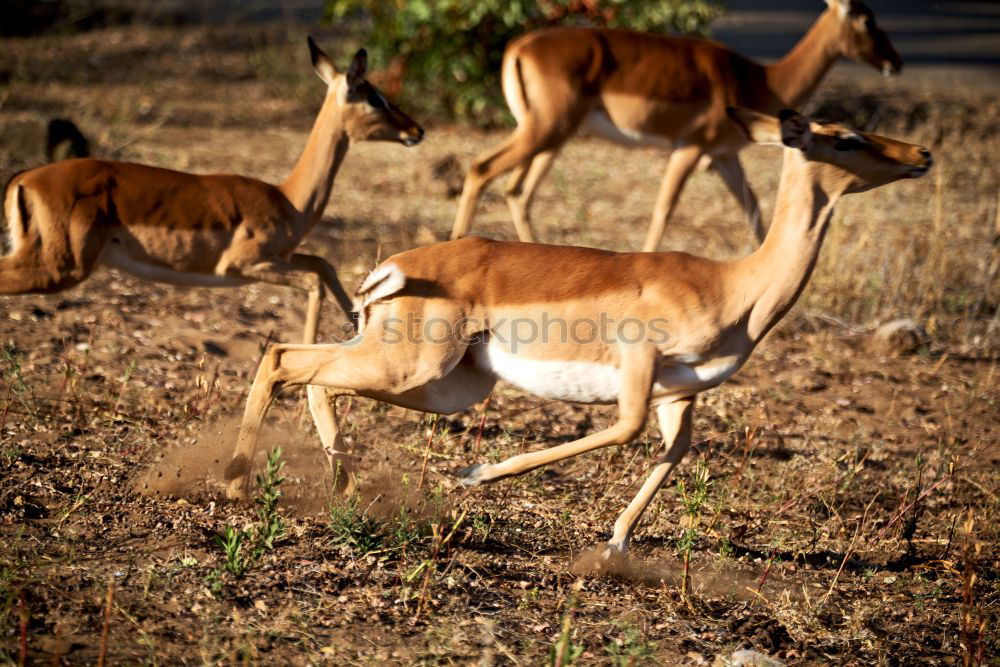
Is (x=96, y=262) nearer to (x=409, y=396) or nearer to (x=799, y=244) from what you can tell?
(x=409, y=396)

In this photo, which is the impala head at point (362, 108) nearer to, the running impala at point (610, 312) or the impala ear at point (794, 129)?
the running impala at point (610, 312)

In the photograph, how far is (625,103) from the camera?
23.5 ft

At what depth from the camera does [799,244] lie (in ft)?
13.0

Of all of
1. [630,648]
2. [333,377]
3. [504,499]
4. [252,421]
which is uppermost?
[333,377]

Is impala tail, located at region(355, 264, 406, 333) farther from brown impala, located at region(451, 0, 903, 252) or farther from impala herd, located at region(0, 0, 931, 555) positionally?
brown impala, located at region(451, 0, 903, 252)

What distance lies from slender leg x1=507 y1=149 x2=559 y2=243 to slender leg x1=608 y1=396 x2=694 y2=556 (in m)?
3.31

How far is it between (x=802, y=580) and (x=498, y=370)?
4.37ft

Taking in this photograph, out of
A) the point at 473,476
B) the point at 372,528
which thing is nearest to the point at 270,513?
the point at 372,528

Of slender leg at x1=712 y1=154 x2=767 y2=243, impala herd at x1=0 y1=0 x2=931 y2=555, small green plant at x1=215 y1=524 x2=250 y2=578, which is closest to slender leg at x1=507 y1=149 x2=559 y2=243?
slender leg at x1=712 y1=154 x2=767 y2=243

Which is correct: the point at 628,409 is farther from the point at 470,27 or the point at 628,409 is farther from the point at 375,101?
the point at 470,27

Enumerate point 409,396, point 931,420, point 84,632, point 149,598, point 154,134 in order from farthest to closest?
point 154,134 < point 931,420 < point 409,396 < point 149,598 < point 84,632

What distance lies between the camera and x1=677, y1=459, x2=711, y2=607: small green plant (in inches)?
152

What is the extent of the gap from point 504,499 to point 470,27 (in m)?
6.16

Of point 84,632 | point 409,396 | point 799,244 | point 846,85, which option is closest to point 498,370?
point 409,396
